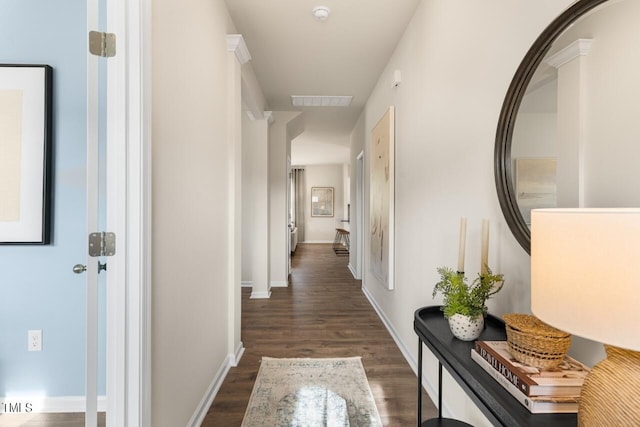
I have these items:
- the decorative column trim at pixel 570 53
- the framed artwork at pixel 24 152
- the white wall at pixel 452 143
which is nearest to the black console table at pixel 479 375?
the white wall at pixel 452 143

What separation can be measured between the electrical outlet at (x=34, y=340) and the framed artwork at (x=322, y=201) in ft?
29.8

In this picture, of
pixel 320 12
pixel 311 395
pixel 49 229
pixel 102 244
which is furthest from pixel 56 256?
pixel 320 12

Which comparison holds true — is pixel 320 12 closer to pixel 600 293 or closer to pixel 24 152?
pixel 24 152

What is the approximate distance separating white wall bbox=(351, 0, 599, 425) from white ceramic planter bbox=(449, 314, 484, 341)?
8.0 inches

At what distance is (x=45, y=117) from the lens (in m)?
1.75

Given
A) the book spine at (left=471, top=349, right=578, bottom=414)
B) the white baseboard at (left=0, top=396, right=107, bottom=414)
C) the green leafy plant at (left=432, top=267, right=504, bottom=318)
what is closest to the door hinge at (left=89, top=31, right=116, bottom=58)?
the green leafy plant at (left=432, top=267, right=504, bottom=318)

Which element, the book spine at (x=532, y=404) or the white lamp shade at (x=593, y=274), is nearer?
the white lamp shade at (x=593, y=274)

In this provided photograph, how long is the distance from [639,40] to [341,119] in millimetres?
4569

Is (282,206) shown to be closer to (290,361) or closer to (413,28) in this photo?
(290,361)

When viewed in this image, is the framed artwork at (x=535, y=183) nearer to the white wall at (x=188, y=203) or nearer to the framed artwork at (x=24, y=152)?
the white wall at (x=188, y=203)

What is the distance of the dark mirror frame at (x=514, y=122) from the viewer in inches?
40.1

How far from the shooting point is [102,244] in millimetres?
1131

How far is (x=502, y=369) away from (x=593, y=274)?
1.58ft

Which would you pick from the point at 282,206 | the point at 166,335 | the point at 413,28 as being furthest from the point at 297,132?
the point at 166,335
